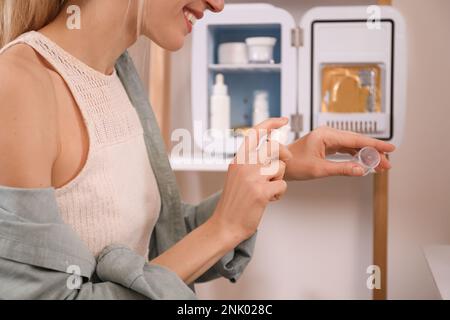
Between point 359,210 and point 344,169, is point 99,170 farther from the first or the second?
point 359,210

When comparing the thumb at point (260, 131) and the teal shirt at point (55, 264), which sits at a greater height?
the thumb at point (260, 131)

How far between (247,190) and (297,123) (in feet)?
2.06

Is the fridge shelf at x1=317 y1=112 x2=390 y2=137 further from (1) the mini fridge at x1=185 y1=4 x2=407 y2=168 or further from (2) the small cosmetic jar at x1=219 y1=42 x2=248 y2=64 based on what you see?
(2) the small cosmetic jar at x1=219 y1=42 x2=248 y2=64

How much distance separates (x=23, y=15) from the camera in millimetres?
569

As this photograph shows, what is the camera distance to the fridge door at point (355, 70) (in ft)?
3.62

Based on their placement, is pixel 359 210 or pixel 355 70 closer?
pixel 355 70

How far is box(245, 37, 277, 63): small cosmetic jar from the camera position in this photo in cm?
114

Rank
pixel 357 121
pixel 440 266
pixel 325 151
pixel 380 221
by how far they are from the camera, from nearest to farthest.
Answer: pixel 325 151, pixel 440 266, pixel 357 121, pixel 380 221

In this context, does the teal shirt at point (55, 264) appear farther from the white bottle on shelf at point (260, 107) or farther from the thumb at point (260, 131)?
the white bottle on shelf at point (260, 107)

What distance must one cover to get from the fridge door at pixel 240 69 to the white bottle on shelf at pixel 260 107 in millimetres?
20

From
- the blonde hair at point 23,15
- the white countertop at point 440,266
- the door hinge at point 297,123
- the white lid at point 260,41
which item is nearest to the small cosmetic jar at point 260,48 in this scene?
the white lid at point 260,41

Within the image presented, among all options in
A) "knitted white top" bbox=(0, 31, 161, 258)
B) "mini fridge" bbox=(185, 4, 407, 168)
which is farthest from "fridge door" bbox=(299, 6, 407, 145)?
"knitted white top" bbox=(0, 31, 161, 258)

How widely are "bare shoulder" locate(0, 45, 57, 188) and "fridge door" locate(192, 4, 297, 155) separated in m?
0.66

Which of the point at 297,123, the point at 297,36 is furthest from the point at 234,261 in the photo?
the point at 297,36
